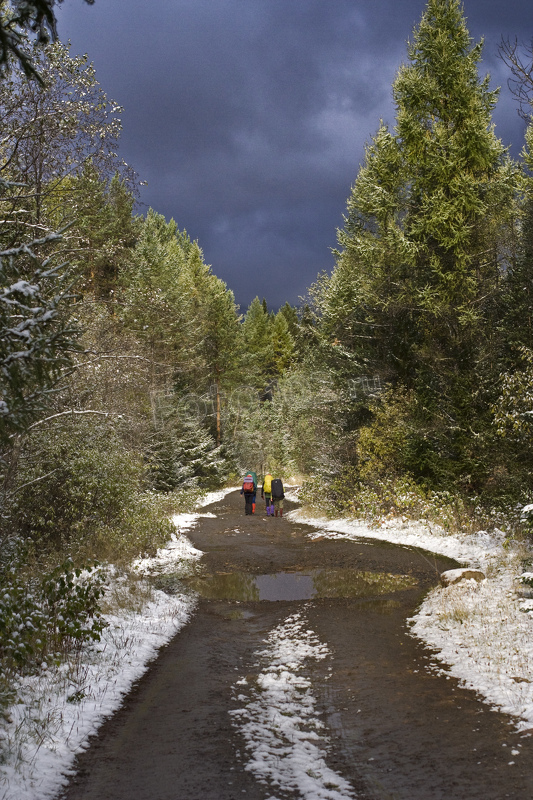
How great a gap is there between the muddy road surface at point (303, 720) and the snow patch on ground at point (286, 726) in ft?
0.05

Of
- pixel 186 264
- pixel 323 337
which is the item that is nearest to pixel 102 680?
pixel 323 337

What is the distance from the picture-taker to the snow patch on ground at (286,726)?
14.3ft

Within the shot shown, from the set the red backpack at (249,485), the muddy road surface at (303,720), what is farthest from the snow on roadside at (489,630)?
the red backpack at (249,485)

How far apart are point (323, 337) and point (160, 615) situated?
1661 cm

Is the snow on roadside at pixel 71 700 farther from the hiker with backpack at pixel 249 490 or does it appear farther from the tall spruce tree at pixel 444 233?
the hiker with backpack at pixel 249 490

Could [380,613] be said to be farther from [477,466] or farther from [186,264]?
[186,264]

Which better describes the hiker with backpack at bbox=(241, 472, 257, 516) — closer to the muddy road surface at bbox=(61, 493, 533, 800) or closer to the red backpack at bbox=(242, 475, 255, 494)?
the red backpack at bbox=(242, 475, 255, 494)

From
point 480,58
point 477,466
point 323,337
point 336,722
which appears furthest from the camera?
point 323,337

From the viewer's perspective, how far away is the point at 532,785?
416cm

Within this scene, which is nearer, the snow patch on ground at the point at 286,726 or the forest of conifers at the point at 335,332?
the snow patch on ground at the point at 286,726

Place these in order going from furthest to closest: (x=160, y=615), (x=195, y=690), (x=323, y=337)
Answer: (x=323, y=337) → (x=160, y=615) → (x=195, y=690)

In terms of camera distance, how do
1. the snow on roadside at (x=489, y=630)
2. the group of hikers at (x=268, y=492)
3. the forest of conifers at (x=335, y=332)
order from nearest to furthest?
the snow on roadside at (x=489, y=630)
the forest of conifers at (x=335, y=332)
the group of hikers at (x=268, y=492)

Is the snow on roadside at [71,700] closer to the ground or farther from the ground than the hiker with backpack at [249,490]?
closer to the ground

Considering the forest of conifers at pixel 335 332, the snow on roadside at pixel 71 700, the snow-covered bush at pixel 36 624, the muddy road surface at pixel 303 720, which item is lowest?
the muddy road surface at pixel 303 720
